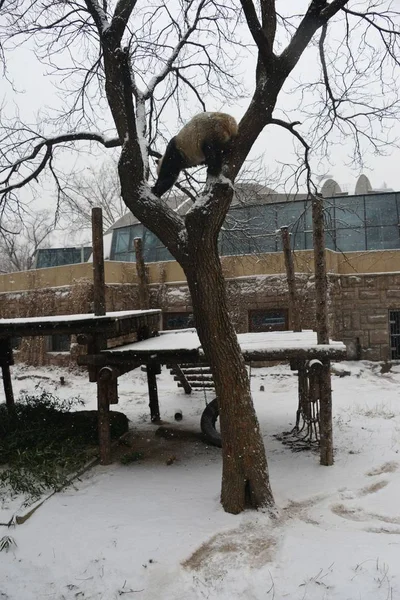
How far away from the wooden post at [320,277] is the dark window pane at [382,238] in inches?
365

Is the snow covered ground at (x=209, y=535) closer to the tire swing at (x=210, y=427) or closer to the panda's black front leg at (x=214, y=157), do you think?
the tire swing at (x=210, y=427)

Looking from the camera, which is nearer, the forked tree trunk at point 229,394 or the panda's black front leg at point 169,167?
the forked tree trunk at point 229,394

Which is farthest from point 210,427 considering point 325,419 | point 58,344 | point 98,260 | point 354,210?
point 354,210

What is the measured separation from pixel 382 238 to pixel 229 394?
12523 millimetres

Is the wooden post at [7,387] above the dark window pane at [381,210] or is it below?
below

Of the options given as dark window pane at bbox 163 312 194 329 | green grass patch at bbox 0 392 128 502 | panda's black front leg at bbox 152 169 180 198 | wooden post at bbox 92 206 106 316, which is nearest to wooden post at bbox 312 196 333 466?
panda's black front leg at bbox 152 169 180 198

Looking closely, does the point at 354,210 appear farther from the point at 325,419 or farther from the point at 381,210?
the point at 325,419

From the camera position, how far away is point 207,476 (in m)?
6.34

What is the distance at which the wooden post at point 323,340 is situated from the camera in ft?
21.3

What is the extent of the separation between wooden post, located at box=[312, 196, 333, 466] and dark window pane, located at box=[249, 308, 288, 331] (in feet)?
24.2

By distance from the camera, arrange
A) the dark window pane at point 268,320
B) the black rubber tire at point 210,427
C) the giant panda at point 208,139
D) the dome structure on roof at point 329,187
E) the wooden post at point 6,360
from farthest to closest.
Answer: the dome structure on roof at point 329,187, the dark window pane at point 268,320, the wooden post at point 6,360, the black rubber tire at point 210,427, the giant panda at point 208,139

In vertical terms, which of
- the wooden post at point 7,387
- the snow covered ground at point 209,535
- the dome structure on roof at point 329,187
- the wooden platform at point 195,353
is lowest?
the snow covered ground at point 209,535

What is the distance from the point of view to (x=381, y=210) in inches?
622

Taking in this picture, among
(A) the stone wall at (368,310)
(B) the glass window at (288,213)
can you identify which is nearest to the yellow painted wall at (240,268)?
(A) the stone wall at (368,310)
